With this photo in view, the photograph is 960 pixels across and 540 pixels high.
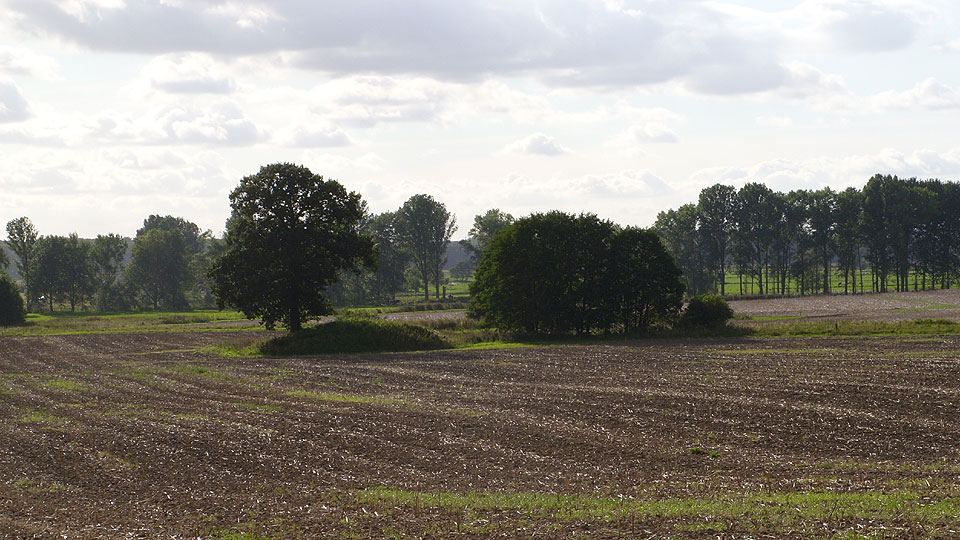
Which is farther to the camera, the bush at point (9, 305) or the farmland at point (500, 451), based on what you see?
the bush at point (9, 305)

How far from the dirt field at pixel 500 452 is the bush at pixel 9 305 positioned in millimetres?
75449

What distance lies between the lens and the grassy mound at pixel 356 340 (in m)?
61.6

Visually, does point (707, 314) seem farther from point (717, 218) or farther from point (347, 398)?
point (717, 218)

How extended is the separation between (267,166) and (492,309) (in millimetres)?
20455

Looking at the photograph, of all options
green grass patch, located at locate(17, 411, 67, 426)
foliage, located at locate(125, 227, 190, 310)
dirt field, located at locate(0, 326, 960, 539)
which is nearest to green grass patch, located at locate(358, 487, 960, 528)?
dirt field, located at locate(0, 326, 960, 539)

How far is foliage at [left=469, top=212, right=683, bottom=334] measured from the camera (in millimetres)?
66562

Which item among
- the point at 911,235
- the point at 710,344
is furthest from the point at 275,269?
the point at 911,235

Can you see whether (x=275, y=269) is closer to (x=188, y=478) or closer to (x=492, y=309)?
(x=492, y=309)

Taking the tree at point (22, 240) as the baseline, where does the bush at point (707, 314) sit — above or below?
below

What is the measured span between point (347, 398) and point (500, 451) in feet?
42.9

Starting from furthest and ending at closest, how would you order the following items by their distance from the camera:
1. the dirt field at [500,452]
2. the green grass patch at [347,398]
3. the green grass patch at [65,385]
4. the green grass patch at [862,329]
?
the green grass patch at [862,329] < the green grass patch at [65,385] < the green grass patch at [347,398] < the dirt field at [500,452]

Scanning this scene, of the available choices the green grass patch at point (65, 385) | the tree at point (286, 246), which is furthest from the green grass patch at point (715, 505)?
the tree at point (286, 246)

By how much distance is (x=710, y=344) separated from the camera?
55.8 m

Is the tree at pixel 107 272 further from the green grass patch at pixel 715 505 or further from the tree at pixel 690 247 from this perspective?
the green grass patch at pixel 715 505
